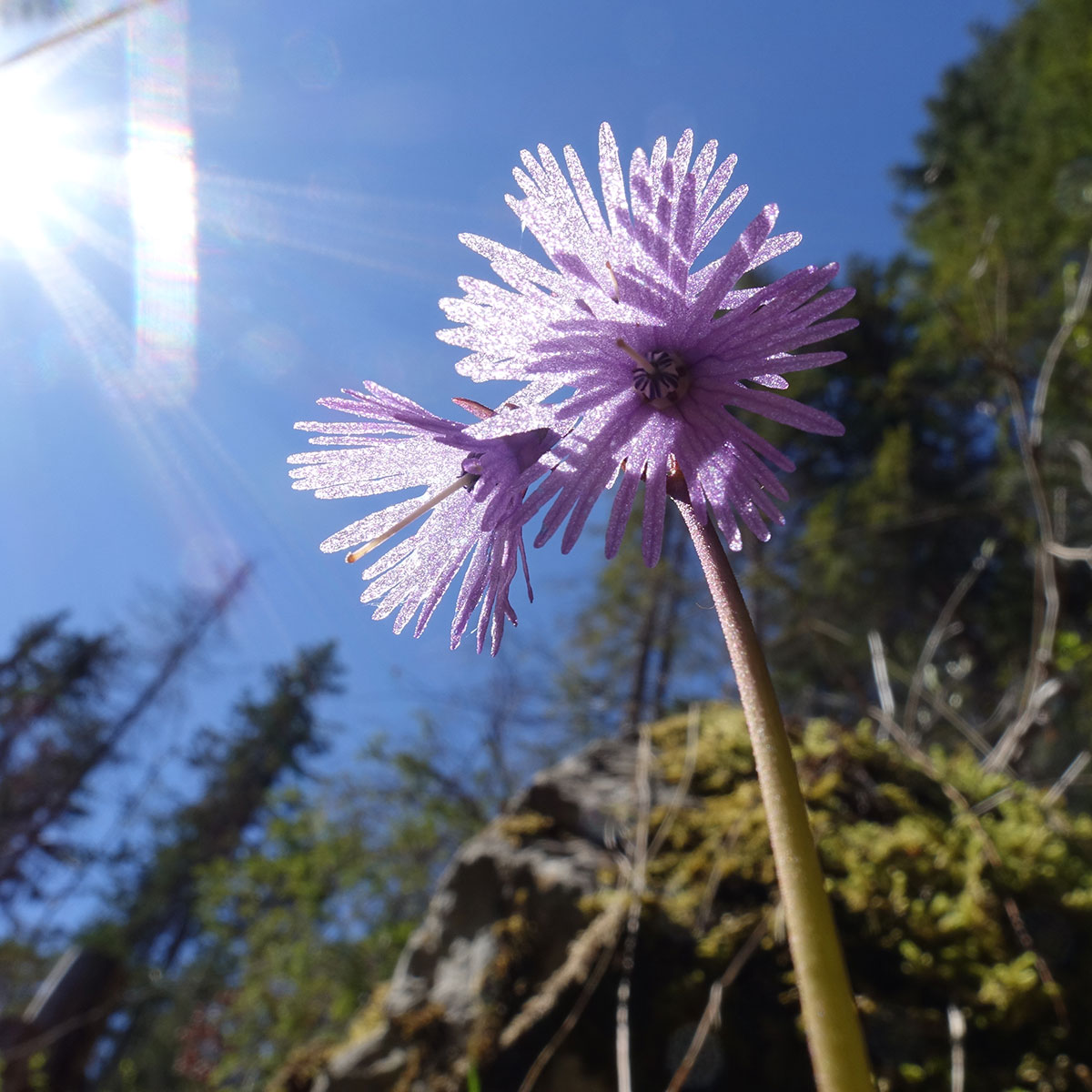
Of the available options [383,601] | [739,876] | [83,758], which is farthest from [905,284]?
[83,758]

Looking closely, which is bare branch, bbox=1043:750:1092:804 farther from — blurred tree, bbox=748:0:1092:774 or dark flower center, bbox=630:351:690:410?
blurred tree, bbox=748:0:1092:774

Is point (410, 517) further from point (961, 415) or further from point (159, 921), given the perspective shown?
point (159, 921)

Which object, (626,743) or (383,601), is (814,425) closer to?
(383,601)

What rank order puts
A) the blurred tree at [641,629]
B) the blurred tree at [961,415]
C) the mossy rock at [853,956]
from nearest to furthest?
the mossy rock at [853,956], the blurred tree at [961,415], the blurred tree at [641,629]

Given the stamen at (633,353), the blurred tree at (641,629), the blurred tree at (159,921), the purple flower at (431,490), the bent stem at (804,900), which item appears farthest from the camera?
the blurred tree at (641,629)

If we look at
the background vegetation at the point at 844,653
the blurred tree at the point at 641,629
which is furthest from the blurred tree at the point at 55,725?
the blurred tree at the point at 641,629

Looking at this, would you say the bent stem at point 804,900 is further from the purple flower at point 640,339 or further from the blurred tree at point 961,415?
the blurred tree at point 961,415

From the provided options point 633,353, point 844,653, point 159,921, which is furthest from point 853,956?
point 159,921
